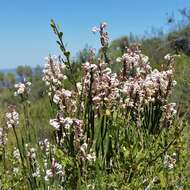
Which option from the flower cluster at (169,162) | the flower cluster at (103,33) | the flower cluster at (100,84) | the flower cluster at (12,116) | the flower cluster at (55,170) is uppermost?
the flower cluster at (103,33)

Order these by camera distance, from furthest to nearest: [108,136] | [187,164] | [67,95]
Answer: [187,164] < [108,136] < [67,95]

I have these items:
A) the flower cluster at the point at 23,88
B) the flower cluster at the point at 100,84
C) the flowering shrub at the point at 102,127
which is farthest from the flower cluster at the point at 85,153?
the flower cluster at the point at 23,88

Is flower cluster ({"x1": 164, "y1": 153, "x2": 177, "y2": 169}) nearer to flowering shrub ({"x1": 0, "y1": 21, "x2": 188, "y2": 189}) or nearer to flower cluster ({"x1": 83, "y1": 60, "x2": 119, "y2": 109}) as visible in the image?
flowering shrub ({"x1": 0, "y1": 21, "x2": 188, "y2": 189})

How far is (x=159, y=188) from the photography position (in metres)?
3.36

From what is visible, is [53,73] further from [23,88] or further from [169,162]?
Result: [169,162]

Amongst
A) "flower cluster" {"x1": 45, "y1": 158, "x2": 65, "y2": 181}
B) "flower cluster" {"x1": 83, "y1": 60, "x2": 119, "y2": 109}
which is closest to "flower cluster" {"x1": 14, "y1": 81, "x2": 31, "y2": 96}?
"flower cluster" {"x1": 83, "y1": 60, "x2": 119, "y2": 109}

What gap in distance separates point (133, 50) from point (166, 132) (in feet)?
2.16

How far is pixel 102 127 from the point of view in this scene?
340cm

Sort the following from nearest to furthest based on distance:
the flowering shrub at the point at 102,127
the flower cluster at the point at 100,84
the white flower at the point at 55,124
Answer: the white flower at the point at 55,124
the flowering shrub at the point at 102,127
the flower cluster at the point at 100,84

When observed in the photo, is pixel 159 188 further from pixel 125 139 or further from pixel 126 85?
pixel 126 85

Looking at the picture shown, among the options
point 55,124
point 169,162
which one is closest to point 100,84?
point 55,124

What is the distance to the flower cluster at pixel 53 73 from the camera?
350 cm

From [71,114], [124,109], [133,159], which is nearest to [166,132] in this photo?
[124,109]

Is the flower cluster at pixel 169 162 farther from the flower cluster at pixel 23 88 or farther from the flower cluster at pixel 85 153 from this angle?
the flower cluster at pixel 23 88
